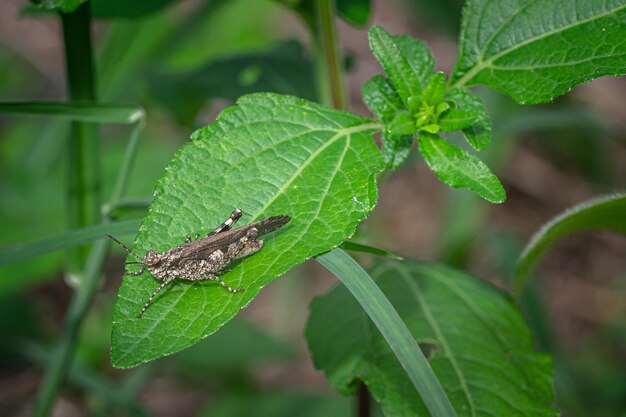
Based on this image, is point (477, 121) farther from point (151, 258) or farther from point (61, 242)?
point (61, 242)

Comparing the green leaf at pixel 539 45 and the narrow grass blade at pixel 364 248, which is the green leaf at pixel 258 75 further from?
the narrow grass blade at pixel 364 248

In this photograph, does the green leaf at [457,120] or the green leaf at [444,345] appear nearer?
the green leaf at [457,120]

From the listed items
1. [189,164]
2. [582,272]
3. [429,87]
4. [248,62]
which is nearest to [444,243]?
[582,272]

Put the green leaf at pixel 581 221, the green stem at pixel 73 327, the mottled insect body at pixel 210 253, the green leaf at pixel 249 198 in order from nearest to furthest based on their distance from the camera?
the green leaf at pixel 249 198 → the mottled insect body at pixel 210 253 → the green leaf at pixel 581 221 → the green stem at pixel 73 327

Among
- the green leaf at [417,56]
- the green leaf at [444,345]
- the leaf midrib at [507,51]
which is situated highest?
the green leaf at [417,56]

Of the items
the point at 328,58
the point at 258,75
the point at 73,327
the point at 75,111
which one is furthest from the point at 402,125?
the point at 73,327

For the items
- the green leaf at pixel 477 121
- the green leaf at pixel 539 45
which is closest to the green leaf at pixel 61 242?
the green leaf at pixel 477 121

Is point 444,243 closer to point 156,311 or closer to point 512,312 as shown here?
point 512,312
